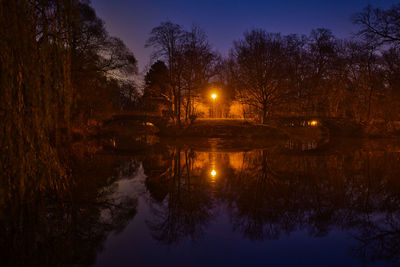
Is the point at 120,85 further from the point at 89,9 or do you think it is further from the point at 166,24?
the point at 166,24

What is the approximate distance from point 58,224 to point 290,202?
6.24 meters

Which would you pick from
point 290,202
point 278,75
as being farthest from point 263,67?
point 290,202

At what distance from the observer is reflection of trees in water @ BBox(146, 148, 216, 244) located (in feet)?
19.2

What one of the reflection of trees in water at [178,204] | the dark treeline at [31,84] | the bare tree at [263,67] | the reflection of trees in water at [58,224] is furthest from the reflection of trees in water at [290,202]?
the bare tree at [263,67]

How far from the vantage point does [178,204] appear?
24.5ft

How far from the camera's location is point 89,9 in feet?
71.5

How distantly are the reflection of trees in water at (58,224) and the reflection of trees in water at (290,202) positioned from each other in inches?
47.4

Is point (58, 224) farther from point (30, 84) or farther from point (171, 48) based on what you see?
point (171, 48)

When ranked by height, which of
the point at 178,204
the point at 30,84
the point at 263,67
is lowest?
the point at 178,204

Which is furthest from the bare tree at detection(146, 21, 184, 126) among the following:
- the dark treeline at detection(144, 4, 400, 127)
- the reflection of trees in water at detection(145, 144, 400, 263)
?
the reflection of trees in water at detection(145, 144, 400, 263)

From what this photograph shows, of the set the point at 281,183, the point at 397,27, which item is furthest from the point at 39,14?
the point at 397,27

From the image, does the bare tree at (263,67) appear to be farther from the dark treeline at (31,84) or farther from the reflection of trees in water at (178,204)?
the dark treeline at (31,84)

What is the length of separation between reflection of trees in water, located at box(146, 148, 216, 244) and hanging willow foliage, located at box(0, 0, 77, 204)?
2747 millimetres

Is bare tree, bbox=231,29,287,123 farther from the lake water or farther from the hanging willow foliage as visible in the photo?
the hanging willow foliage
